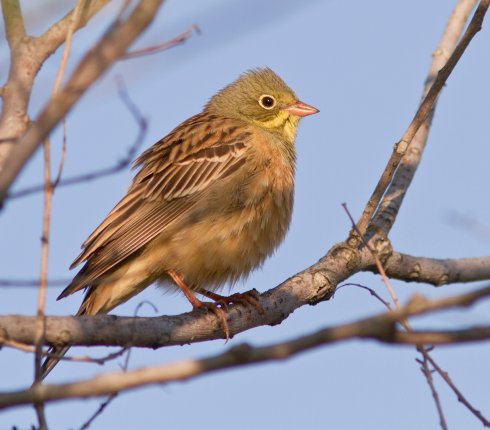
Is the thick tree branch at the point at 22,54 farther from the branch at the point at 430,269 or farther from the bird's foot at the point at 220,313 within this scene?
the branch at the point at 430,269

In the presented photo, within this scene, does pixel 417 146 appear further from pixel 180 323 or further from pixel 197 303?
pixel 180 323

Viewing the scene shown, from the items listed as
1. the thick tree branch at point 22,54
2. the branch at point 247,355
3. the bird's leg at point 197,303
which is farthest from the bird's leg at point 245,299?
the branch at point 247,355

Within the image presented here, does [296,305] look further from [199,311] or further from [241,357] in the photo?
[241,357]

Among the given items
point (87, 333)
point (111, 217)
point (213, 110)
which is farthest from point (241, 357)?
point (213, 110)

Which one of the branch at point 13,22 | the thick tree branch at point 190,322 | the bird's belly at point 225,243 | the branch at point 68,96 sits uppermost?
the branch at point 13,22

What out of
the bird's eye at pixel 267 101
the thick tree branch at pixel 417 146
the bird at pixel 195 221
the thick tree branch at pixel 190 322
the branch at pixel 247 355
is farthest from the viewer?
the bird's eye at pixel 267 101

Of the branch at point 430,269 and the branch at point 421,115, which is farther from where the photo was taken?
the branch at point 430,269

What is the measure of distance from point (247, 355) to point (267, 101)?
21.9 ft

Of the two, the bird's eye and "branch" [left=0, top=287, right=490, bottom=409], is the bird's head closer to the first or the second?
the bird's eye

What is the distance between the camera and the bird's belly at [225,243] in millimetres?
7430

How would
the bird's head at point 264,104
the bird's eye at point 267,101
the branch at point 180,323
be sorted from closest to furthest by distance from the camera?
the branch at point 180,323 < the bird's head at point 264,104 < the bird's eye at point 267,101

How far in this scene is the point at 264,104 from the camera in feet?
30.9

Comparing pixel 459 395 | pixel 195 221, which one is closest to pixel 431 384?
Result: pixel 459 395

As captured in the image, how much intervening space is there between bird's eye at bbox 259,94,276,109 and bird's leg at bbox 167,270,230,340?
2.67 meters
